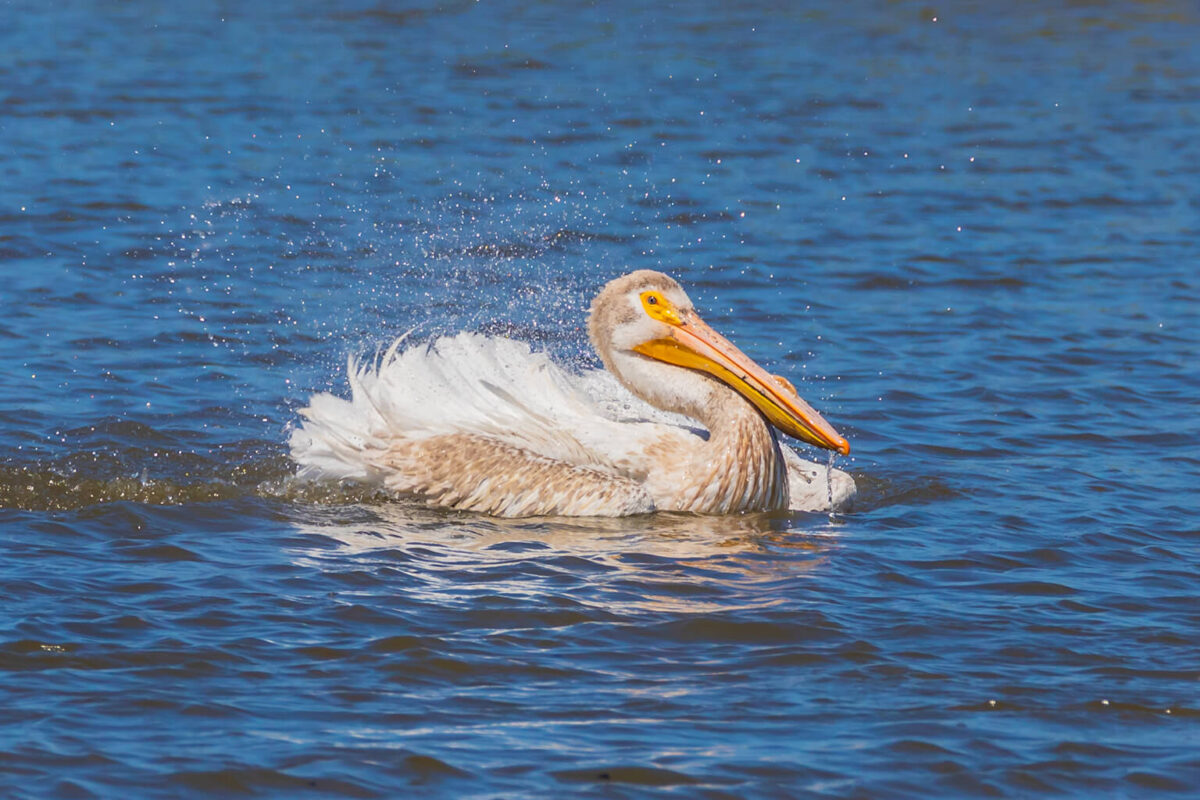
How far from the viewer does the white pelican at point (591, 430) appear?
7.25 metres

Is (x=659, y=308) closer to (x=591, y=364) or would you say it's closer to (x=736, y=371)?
(x=736, y=371)

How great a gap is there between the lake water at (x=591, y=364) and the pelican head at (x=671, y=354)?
54 cm

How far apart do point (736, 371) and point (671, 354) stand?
301 millimetres

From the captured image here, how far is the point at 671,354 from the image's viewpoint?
7.59m

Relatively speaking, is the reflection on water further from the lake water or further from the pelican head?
the pelican head

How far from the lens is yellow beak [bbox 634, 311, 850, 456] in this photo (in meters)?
7.43

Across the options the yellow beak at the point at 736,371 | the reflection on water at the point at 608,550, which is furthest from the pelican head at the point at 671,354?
the reflection on water at the point at 608,550

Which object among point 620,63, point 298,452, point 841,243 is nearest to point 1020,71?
point 620,63

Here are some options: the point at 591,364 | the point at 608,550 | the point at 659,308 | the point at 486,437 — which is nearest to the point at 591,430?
the point at 486,437

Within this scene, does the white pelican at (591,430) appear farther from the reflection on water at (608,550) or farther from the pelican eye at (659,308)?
the reflection on water at (608,550)

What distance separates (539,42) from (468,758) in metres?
15.1

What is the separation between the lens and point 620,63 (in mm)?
18047

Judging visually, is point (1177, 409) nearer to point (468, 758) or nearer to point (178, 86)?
point (468, 758)

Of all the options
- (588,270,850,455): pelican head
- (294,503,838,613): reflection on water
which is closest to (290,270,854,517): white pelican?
(588,270,850,455): pelican head
